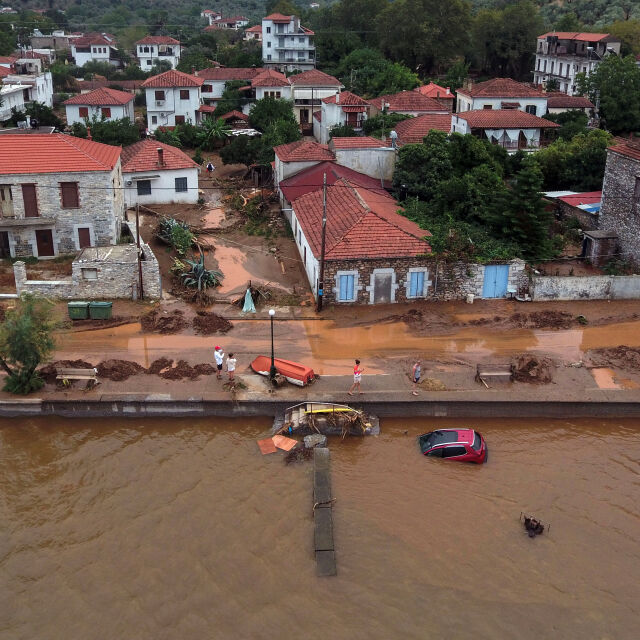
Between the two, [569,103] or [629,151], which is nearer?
[629,151]

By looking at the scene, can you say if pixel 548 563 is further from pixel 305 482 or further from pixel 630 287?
pixel 630 287

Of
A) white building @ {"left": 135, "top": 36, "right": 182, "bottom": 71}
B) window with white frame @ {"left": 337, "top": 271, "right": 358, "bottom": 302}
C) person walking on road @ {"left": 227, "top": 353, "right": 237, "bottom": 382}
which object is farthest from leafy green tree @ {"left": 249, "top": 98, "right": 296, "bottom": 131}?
white building @ {"left": 135, "top": 36, "right": 182, "bottom": 71}

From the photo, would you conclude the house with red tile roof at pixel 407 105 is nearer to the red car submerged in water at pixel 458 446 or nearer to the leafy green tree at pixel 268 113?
the leafy green tree at pixel 268 113

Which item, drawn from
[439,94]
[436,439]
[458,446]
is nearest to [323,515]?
[436,439]

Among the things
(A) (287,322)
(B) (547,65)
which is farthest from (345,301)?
(B) (547,65)

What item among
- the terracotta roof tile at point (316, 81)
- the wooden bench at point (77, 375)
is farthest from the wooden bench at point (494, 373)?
the terracotta roof tile at point (316, 81)

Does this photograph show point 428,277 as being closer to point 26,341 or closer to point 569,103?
point 26,341

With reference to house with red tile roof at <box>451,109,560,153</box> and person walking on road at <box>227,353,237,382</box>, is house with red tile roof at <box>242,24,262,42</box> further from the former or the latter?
person walking on road at <box>227,353,237,382</box>
